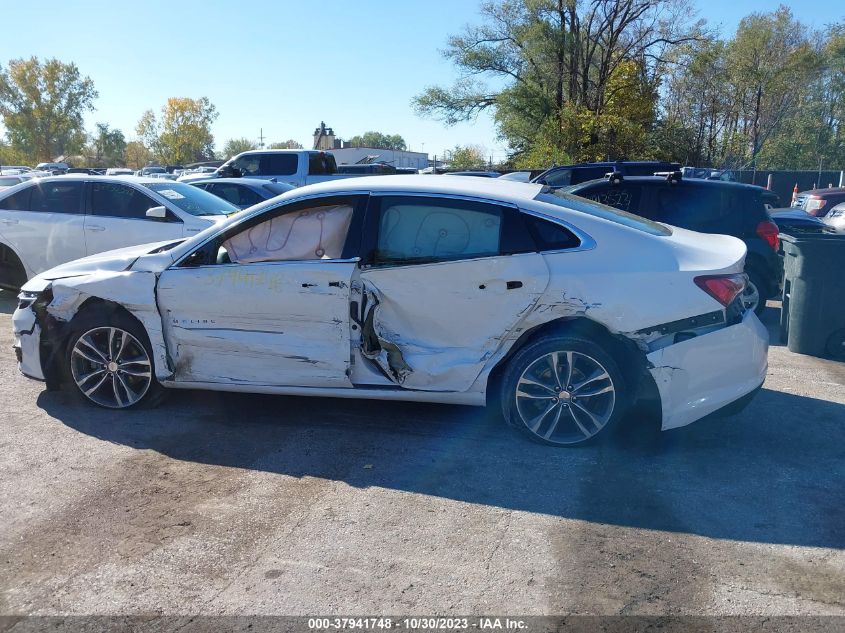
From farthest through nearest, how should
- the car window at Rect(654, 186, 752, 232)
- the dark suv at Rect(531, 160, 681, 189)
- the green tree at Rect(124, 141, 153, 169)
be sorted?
the green tree at Rect(124, 141, 153, 169) → the dark suv at Rect(531, 160, 681, 189) → the car window at Rect(654, 186, 752, 232)

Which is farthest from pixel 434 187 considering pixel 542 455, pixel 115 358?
pixel 115 358

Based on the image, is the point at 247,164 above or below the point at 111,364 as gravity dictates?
above

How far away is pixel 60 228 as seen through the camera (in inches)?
383

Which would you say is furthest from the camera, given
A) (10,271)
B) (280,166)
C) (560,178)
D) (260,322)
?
(280,166)

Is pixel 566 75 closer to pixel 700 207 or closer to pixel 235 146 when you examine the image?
pixel 700 207

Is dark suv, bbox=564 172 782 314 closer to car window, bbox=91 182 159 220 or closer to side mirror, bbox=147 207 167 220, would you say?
side mirror, bbox=147 207 167 220

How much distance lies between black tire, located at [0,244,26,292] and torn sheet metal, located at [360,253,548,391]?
689 centimetres

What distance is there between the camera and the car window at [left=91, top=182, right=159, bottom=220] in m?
9.68

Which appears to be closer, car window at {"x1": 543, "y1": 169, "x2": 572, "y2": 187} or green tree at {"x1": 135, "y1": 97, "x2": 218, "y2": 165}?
car window at {"x1": 543, "y1": 169, "x2": 572, "y2": 187}

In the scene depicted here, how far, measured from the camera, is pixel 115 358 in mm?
5641

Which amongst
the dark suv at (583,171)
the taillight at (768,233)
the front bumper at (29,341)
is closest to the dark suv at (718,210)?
the taillight at (768,233)

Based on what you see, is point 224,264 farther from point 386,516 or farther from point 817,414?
point 817,414

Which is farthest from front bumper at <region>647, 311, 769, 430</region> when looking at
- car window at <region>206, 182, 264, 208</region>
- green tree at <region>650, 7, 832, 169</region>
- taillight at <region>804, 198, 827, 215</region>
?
green tree at <region>650, 7, 832, 169</region>

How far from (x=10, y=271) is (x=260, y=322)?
6448 millimetres
